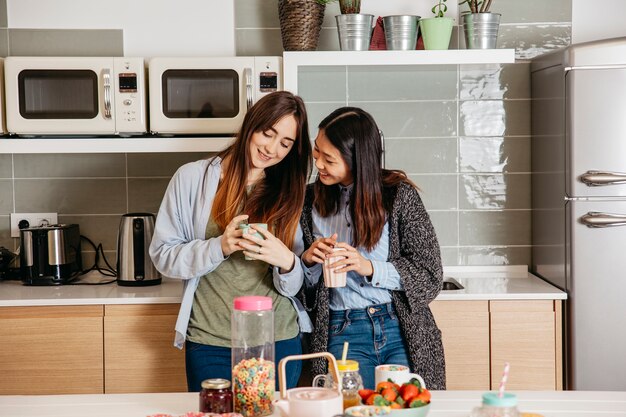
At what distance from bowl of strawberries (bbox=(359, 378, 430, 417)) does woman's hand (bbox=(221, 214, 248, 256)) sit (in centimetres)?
83

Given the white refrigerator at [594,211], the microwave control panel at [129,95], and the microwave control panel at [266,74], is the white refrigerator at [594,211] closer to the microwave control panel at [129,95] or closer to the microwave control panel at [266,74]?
the microwave control panel at [266,74]

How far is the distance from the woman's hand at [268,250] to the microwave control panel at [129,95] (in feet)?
3.13

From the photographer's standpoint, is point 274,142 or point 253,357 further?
point 274,142

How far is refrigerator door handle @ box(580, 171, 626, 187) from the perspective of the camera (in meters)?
3.02

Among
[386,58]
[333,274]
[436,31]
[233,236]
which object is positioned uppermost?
[436,31]

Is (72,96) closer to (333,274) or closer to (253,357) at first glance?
(333,274)

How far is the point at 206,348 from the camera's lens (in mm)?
2514

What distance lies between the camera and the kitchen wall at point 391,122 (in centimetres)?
347

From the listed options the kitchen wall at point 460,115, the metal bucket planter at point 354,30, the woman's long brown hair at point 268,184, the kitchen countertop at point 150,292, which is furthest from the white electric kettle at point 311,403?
the kitchen wall at point 460,115

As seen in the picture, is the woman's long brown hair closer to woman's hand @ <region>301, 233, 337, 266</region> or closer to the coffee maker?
woman's hand @ <region>301, 233, 337, 266</region>

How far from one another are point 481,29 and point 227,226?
139cm

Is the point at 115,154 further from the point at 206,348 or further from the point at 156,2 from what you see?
the point at 206,348

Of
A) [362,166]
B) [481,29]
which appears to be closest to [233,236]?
[362,166]

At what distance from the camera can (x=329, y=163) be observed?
254 centimetres
